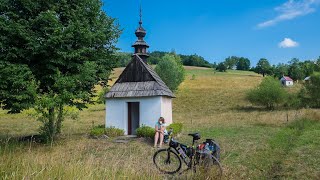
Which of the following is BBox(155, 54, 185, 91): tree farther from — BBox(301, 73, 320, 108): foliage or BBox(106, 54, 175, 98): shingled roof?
BBox(106, 54, 175, 98): shingled roof

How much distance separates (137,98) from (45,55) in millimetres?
7069

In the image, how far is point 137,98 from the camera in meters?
20.1

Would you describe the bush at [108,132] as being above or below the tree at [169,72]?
below

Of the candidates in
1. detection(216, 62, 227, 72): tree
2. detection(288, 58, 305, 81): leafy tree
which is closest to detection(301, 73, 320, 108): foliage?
detection(288, 58, 305, 81): leafy tree

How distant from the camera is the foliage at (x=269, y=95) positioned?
43.1 m

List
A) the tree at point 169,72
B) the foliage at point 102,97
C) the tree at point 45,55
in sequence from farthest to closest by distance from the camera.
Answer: the tree at point 169,72
the foliage at point 102,97
the tree at point 45,55

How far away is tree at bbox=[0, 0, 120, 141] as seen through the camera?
13758 mm

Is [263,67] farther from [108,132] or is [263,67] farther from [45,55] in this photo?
[45,55]

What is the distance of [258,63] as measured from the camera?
118m

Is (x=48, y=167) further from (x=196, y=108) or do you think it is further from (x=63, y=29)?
(x=196, y=108)

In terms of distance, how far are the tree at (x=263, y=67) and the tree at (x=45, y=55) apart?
10100 centimetres

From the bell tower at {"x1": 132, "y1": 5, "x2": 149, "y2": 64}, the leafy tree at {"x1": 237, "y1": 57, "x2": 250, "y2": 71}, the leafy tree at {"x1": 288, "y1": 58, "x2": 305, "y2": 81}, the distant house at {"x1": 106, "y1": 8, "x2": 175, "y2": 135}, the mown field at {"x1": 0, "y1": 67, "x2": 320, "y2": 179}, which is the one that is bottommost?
the mown field at {"x1": 0, "y1": 67, "x2": 320, "y2": 179}

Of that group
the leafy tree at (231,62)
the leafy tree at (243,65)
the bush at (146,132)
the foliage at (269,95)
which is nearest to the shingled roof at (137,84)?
the bush at (146,132)

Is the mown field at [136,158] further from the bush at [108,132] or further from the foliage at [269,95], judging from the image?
the foliage at [269,95]
